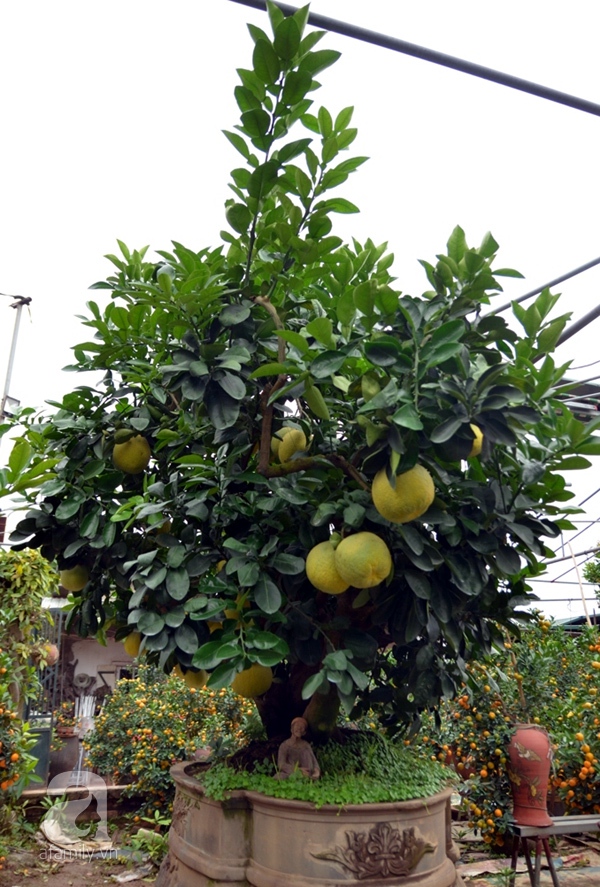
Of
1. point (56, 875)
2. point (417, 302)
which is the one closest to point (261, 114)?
point (417, 302)

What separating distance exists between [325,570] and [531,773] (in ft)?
8.68

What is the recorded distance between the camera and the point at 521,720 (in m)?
4.04

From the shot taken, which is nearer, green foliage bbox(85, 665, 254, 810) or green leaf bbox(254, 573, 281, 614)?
green leaf bbox(254, 573, 281, 614)

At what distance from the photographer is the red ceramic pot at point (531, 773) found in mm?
3219

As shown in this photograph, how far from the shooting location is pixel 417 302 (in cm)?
125

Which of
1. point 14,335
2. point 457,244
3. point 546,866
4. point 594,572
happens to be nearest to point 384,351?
point 457,244

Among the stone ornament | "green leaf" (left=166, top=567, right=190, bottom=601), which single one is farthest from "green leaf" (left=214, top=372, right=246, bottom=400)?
the stone ornament

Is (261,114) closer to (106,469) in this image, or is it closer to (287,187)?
(287,187)

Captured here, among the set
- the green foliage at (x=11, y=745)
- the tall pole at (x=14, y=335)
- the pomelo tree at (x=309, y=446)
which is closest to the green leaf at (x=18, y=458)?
the pomelo tree at (x=309, y=446)

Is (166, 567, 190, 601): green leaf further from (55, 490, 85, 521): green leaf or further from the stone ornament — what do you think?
the stone ornament

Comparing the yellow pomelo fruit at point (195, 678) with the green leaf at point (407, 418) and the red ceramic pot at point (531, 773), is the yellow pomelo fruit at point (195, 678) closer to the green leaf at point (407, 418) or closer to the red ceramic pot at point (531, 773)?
the green leaf at point (407, 418)

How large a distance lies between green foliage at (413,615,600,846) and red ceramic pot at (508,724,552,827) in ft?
Result: 0.97

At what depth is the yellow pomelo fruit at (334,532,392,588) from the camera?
3.88ft

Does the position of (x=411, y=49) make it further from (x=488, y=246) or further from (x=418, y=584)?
(x=418, y=584)
